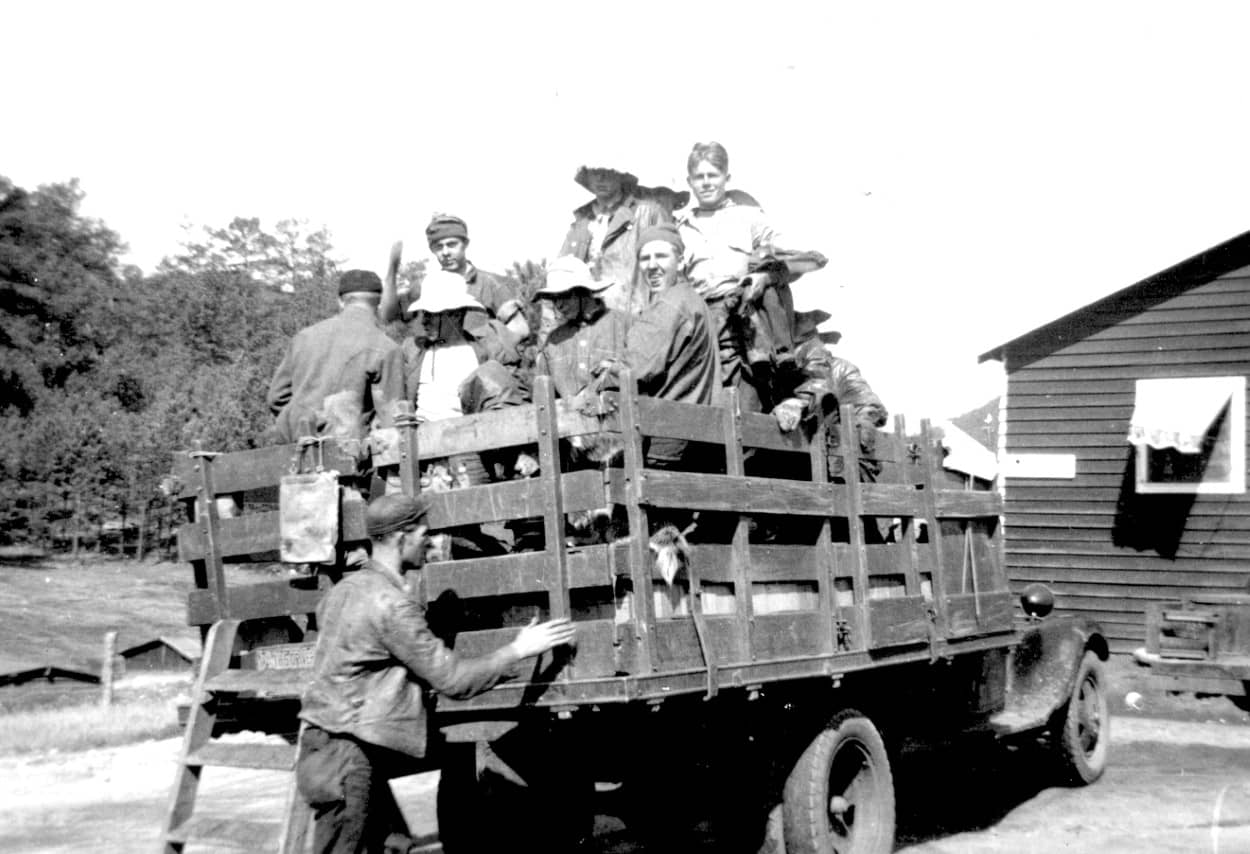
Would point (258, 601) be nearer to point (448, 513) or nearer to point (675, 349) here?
point (448, 513)

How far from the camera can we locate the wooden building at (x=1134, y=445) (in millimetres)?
15586

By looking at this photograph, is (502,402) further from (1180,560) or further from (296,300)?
(296,300)

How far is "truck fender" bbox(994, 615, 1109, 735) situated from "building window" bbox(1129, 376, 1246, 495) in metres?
7.35

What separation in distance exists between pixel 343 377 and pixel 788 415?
206cm

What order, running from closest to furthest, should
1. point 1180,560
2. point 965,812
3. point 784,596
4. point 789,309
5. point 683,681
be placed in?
point 683,681 < point 784,596 < point 789,309 < point 965,812 < point 1180,560

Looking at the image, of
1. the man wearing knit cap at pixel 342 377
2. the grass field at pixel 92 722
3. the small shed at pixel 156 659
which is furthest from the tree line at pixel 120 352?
the man wearing knit cap at pixel 342 377

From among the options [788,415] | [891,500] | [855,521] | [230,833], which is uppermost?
[788,415]

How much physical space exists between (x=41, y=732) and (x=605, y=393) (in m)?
8.84

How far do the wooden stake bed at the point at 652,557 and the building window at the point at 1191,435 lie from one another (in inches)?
374

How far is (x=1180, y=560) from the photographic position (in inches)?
620

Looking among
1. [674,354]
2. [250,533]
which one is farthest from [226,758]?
[674,354]

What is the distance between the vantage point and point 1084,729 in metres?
9.02

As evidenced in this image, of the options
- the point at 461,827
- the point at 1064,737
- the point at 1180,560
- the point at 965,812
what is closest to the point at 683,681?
the point at 461,827

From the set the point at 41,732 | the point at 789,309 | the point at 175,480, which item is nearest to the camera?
the point at 175,480
